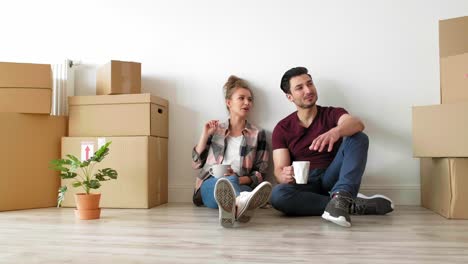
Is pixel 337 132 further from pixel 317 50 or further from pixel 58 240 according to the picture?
pixel 58 240

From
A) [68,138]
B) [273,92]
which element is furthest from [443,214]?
[68,138]

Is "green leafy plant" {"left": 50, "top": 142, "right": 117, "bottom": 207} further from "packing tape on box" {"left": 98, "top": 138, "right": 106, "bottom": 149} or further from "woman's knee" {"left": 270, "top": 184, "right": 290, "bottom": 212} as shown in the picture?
"woman's knee" {"left": 270, "top": 184, "right": 290, "bottom": 212}

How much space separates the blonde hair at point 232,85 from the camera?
2512mm

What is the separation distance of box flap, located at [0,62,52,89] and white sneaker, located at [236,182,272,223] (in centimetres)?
140

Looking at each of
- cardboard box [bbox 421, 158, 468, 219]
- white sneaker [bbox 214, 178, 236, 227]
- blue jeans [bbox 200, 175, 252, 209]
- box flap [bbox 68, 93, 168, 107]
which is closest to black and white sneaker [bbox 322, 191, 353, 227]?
white sneaker [bbox 214, 178, 236, 227]

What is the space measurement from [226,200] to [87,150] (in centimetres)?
115

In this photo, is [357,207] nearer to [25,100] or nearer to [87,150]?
[87,150]

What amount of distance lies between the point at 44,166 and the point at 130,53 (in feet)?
2.97

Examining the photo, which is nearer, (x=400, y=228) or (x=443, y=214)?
(x=400, y=228)

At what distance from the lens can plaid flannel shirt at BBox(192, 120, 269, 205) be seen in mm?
2469

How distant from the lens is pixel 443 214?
196 centimetres

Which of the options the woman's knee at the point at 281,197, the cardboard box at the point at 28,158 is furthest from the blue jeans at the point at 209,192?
the cardboard box at the point at 28,158

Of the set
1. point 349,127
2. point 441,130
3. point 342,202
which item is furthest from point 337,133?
point 441,130

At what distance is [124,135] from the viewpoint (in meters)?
2.43
